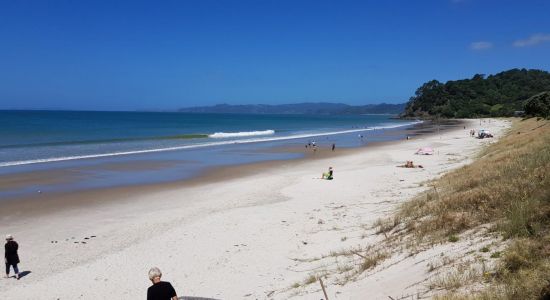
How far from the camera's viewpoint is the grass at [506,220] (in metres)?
5.44

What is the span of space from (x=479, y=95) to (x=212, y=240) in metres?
161

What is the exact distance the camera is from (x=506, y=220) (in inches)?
302

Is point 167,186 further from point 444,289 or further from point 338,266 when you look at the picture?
point 444,289

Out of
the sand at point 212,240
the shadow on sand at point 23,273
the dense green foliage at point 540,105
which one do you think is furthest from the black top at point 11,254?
the dense green foliage at point 540,105

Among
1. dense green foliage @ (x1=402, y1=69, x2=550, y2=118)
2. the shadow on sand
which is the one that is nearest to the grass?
the shadow on sand

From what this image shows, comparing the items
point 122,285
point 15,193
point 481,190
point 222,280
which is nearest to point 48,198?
point 15,193

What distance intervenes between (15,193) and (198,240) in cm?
1278

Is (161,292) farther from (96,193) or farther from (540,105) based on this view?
(540,105)

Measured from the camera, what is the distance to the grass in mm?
5438

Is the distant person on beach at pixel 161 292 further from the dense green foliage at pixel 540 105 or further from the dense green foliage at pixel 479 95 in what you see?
the dense green foliage at pixel 479 95

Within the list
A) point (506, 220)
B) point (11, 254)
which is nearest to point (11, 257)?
point (11, 254)

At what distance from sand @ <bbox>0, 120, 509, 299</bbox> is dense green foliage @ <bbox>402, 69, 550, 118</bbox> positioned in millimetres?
117970

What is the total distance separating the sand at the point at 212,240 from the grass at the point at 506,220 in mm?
1056

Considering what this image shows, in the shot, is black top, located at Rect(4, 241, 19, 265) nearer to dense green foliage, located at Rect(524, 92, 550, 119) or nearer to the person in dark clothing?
the person in dark clothing
